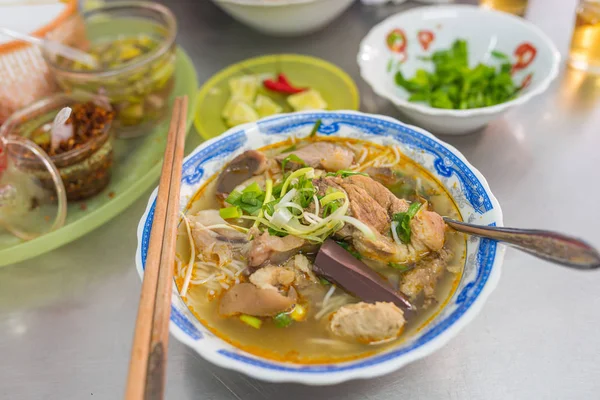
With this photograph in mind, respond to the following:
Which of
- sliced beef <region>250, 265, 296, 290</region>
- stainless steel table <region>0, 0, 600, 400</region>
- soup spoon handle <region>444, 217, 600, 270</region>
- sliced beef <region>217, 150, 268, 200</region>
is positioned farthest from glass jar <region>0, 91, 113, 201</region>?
soup spoon handle <region>444, 217, 600, 270</region>

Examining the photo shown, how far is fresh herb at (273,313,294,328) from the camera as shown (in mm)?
1479

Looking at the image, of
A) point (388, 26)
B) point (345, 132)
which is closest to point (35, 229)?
point (345, 132)

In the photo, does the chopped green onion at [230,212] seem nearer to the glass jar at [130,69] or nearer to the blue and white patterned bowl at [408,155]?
the blue and white patterned bowl at [408,155]

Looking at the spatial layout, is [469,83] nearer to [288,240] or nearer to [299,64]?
[299,64]

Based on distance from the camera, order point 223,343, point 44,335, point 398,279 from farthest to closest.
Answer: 1. point 44,335
2. point 398,279
3. point 223,343

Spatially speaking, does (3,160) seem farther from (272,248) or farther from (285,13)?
(285,13)

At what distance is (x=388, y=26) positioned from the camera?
2.54 m

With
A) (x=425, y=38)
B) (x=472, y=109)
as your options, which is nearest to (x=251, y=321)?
(x=472, y=109)

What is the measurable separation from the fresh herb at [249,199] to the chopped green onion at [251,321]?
0.37 m

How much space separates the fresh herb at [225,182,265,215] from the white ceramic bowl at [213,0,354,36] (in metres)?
1.23

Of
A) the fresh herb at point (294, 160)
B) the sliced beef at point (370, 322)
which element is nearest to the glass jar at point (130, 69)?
the fresh herb at point (294, 160)

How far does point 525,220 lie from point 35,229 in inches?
77.3

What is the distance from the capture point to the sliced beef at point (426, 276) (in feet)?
4.83

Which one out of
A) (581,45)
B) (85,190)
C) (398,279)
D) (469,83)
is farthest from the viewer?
(581,45)
